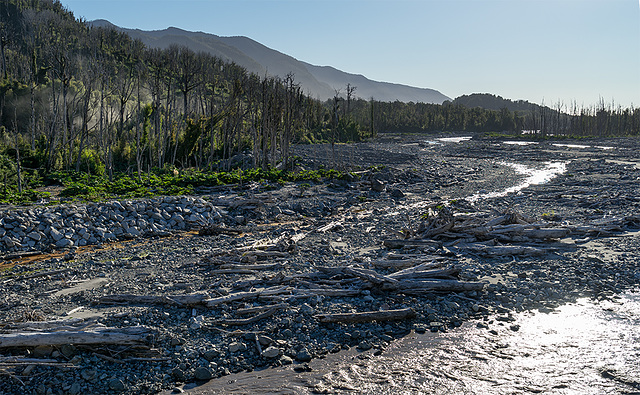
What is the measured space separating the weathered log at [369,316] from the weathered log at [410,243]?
3564mm

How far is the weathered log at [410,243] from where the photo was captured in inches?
398

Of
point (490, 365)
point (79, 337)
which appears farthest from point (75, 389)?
point (490, 365)

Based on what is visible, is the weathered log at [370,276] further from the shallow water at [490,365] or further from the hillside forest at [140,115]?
the hillside forest at [140,115]

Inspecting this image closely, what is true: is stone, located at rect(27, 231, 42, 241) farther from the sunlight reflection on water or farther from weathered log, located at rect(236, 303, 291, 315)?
the sunlight reflection on water

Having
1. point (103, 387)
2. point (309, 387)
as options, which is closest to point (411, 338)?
point (309, 387)

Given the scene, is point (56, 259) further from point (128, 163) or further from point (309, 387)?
point (128, 163)

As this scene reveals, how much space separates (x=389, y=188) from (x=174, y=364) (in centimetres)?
1842

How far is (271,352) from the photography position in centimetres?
571

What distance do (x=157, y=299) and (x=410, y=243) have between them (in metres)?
5.85

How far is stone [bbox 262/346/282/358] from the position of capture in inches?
224

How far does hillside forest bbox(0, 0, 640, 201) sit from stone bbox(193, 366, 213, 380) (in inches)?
484

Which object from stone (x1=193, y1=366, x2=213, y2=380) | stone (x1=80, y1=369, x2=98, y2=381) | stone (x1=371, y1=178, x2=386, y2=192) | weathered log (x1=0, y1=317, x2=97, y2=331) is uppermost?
stone (x1=371, y1=178, x2=386, y2=192)

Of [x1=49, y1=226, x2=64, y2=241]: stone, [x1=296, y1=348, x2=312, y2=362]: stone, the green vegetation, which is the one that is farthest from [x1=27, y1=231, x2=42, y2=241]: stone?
[x1=296, y1=348, x2=312, y2=362]: stone

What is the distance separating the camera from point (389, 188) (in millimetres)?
22797
